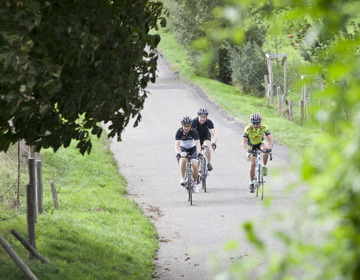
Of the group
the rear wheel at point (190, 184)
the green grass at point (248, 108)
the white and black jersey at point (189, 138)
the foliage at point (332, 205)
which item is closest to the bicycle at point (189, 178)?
the rear wheel at point (190, 184)

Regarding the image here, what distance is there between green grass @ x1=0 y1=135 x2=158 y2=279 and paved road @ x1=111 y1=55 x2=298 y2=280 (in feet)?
1.51

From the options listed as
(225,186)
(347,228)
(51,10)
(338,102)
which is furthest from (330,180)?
(225,186)

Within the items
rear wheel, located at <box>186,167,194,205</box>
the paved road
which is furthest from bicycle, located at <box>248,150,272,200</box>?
rear wheel, located at <box>186,167,194,205</box>

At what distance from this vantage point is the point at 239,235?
1230cm

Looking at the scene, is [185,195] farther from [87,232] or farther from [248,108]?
[248,108]

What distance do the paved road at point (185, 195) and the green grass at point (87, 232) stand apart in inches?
18.2

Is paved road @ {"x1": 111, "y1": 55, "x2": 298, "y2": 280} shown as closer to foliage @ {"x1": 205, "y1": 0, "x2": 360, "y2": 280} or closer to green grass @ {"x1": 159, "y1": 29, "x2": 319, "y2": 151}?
foliage @ {"x1": 205, "y1": 0, "x2": 360, "y2": 280}

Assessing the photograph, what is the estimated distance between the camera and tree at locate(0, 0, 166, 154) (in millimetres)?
5527

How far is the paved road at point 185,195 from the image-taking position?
11.1 m

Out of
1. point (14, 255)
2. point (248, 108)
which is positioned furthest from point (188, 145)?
point (248, 108)

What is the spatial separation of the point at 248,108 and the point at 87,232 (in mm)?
20127

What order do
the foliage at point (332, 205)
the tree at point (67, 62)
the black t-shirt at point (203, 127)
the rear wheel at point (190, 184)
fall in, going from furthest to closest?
the black t-shirt at point (203, 127) < the rear wheel at point (190, 184) < the tree at point (67, 62) < the foliage at point (332, 205)

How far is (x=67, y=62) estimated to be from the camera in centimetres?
586

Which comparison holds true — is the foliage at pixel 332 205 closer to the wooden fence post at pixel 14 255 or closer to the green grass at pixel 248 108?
the wooden fence post at pixel 14 255
